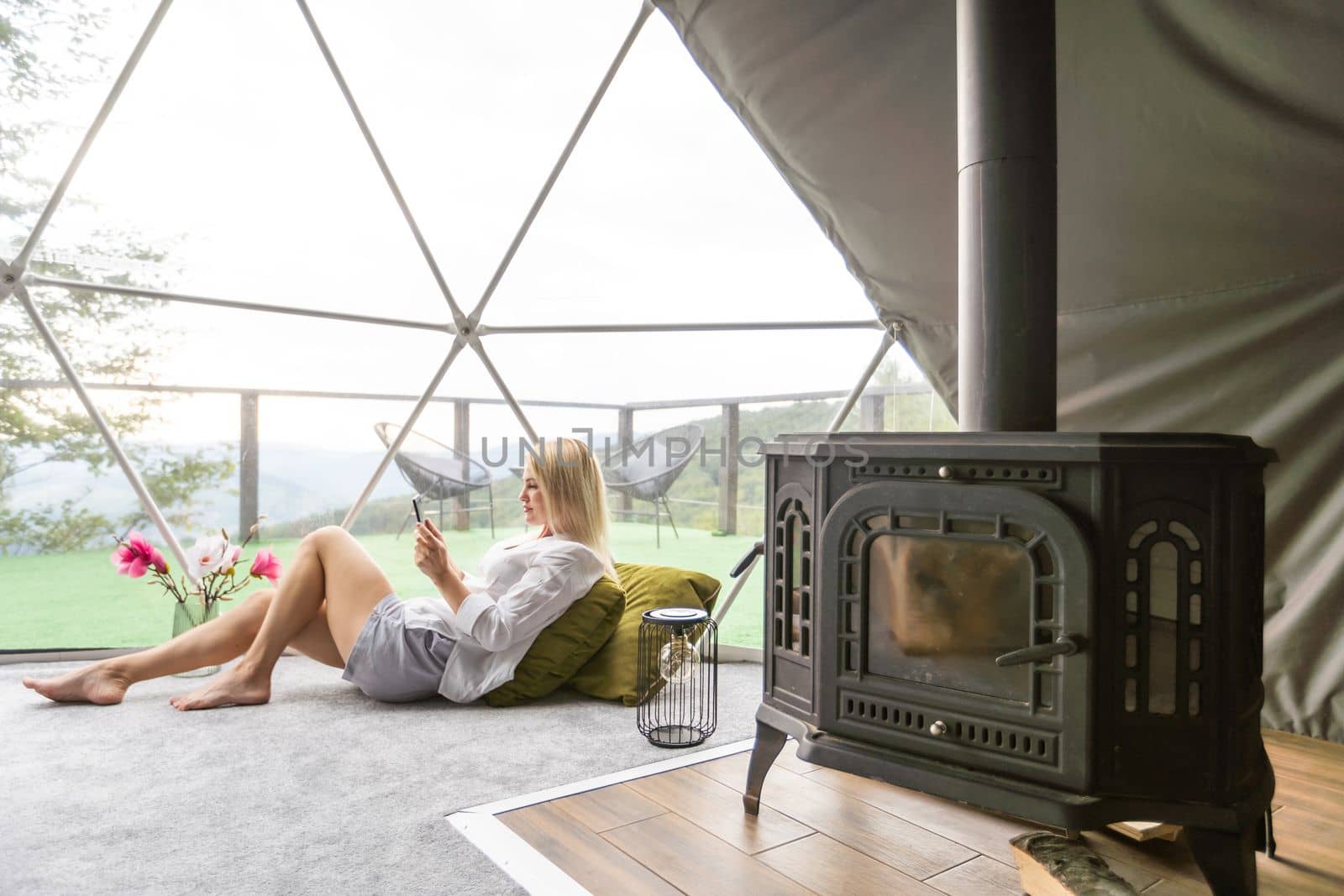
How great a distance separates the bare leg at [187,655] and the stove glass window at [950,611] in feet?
6.94

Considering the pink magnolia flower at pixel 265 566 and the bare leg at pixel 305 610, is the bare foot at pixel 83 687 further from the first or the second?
the pink magnolia flower at pixel 265 566

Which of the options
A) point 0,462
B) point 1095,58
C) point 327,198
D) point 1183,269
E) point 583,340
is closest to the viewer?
point 1095,58

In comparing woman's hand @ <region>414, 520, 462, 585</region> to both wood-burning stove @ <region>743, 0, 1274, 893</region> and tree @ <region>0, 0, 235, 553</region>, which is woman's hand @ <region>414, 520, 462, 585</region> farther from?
tree @ <region>0, 0, 235, 553</region>

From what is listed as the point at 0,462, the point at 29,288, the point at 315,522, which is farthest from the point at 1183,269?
the point at 0,462

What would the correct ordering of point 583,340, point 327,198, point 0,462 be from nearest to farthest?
point 0,462 < point 327,198 < point 583,340

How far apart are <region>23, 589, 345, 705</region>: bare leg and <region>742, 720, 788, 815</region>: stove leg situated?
1.71 m

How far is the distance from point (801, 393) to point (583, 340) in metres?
1.11

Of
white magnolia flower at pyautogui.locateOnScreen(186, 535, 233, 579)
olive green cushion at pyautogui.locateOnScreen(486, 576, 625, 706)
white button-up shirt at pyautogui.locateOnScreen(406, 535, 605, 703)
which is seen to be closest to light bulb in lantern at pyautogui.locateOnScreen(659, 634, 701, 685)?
olive green cushion at pyautogui.locateOnScreen(486, 576, 625, 706)

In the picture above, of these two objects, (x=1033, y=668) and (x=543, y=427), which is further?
(x=543, y=427)

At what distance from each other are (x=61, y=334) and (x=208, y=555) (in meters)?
1.09

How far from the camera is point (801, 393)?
13.4 ft

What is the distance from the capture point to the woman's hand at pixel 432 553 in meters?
2.67

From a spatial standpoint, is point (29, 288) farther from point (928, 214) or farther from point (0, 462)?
point (928, 214)

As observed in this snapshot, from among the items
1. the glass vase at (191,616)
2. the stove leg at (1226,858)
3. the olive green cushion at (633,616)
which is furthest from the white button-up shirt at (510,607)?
the stove leg at (1226,858)
